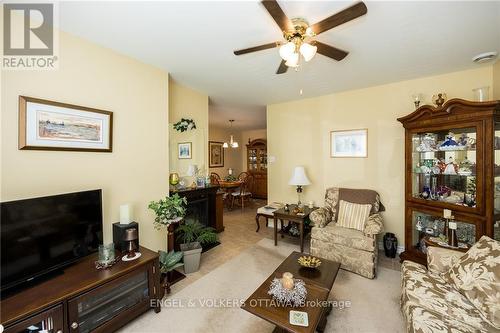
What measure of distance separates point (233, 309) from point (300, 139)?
298cm

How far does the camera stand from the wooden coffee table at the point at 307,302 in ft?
4.31

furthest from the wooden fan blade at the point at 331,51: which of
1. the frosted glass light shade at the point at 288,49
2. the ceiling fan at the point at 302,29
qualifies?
the frosted glass light shade at the point at 288,49

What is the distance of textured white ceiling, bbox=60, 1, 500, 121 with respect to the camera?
155cm

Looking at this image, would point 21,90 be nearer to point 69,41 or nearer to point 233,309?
point 69,41

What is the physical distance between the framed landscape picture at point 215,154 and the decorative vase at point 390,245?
5169 millimetres

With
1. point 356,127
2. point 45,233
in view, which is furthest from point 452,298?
point 45,233

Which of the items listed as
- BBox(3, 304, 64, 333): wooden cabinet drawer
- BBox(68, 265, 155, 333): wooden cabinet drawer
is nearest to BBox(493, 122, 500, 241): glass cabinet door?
BBox(68, 265, 155, 333): wooden cabinet drawer

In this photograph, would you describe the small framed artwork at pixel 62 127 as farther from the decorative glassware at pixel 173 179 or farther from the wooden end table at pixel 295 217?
the wooden end table at pixel 295 217

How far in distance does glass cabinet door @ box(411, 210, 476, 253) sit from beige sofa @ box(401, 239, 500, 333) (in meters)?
0.78

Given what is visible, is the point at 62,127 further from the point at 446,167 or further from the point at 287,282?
the point at 446,167

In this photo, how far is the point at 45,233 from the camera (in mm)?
1536

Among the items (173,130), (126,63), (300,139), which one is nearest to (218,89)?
(173,130)

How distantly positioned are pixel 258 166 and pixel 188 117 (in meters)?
4.28

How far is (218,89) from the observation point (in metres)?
3.30
